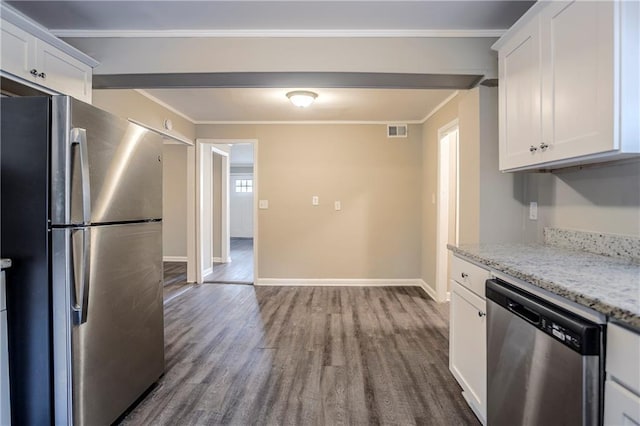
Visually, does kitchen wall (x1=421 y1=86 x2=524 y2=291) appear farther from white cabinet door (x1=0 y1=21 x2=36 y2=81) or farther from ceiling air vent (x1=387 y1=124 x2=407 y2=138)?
white cabinet door (x1=0 y1=21 x2=36 y2=81)

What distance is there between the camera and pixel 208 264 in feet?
17.0

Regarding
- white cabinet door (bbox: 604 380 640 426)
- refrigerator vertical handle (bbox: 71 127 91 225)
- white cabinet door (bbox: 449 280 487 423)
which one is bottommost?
white cabinet door (bbox: 449 280 487 423)

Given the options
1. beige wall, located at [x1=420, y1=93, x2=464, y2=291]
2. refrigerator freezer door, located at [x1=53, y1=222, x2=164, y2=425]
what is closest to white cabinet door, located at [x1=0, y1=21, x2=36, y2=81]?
refrigerator freezer door, located at [x1=53, y1=222, x2=164, y2=425]

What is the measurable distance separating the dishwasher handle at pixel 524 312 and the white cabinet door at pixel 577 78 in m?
0.72

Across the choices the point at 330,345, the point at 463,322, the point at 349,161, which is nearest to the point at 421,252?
the point at 349,161

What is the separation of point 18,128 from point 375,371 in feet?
8.10

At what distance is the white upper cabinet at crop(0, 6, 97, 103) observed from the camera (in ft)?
5.24

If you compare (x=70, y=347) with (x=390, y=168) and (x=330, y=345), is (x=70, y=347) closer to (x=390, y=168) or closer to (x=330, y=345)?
(x=330, y=345)

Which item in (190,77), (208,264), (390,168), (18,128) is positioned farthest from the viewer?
(208,264)

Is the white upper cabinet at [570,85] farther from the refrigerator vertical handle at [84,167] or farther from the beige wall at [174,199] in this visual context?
the beige wall at [174,199]

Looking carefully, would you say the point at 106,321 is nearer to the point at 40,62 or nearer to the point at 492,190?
the point at 40,62

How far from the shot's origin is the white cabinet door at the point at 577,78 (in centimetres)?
125

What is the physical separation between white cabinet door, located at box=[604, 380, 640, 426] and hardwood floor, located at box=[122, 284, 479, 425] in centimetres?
104

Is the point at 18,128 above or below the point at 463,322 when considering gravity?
above
